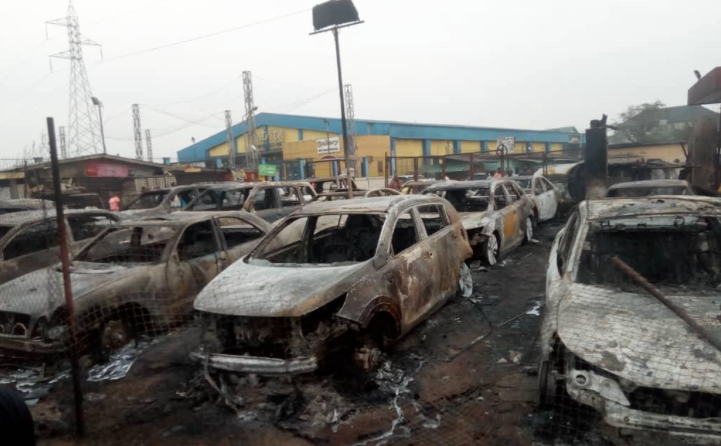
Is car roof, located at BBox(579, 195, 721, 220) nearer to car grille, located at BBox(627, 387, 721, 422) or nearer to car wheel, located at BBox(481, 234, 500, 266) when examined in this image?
car grille, located at BBox(627, 387, 721, 422)

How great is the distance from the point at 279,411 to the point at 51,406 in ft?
6.68

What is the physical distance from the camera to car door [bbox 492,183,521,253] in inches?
345

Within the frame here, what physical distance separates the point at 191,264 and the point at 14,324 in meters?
1.80

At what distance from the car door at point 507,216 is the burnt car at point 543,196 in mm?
1517

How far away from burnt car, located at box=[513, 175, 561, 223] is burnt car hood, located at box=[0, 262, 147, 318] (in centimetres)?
858

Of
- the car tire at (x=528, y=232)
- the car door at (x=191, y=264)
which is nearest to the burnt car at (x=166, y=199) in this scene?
the car door at (x=191, y=264)

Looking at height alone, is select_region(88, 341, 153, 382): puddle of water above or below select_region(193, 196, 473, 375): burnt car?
below

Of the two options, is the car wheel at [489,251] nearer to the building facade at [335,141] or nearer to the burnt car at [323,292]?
the burnt car at [323,292]

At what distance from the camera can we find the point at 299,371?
378 cm

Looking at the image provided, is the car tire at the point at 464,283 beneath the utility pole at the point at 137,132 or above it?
beneath

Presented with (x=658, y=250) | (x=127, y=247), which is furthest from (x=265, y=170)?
(x=658, y=250)

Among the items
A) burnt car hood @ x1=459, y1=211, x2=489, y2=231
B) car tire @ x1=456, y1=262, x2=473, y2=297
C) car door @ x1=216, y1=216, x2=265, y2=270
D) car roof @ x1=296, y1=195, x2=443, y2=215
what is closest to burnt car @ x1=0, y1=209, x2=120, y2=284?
car door @ x1=216, y1=216, x2=265, y2=270

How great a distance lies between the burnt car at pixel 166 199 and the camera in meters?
11.5

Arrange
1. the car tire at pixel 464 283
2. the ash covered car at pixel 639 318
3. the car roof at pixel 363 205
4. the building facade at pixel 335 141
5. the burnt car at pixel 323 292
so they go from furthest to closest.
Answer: the building facade at pixel 335 141 → the car tire at pixel 464 283 → the car roof at pixel 363 205 → the burnt car at pixel 323 292 → the ash covered car at pixel 639 318
